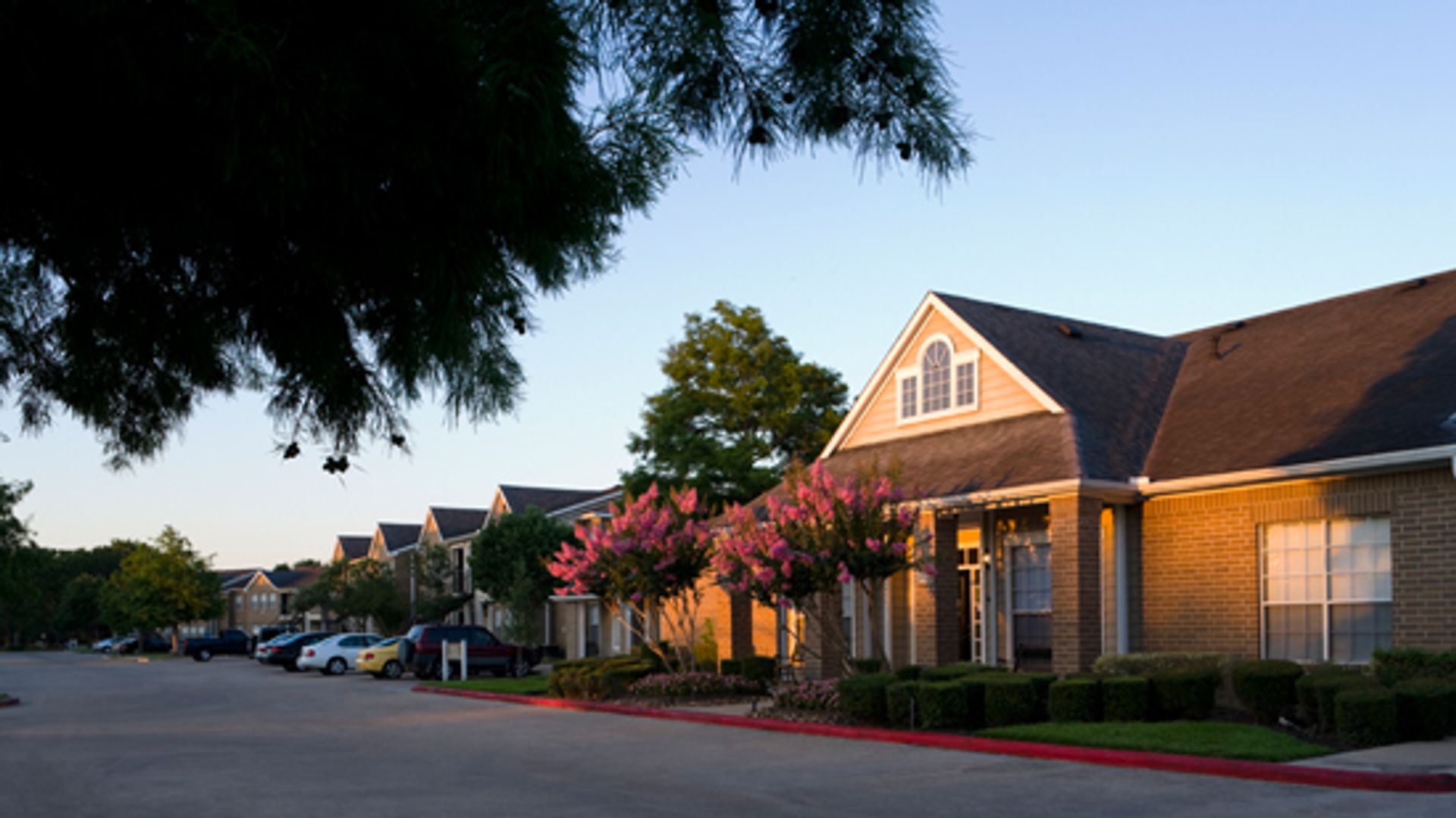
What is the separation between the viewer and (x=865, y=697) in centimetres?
1933

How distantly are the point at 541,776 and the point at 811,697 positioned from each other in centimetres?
690

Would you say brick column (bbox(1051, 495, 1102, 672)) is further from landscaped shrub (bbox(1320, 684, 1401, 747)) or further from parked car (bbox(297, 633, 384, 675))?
parked car (bbox(297, 633, 384, 675))

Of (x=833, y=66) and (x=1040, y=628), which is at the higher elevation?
(x=833, y=66)

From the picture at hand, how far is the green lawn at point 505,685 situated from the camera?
103 ft

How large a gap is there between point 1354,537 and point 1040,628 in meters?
6.30

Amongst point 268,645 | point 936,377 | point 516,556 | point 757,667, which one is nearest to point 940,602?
point 936,377

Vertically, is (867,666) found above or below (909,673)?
below

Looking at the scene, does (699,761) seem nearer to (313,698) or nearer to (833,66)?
(833,66)

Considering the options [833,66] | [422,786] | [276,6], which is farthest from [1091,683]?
[276,6]

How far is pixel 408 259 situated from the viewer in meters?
4.58

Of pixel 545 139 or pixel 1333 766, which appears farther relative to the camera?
pixel 1333 766

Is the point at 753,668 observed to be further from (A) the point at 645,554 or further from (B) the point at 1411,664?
(B) the point at 1411,664

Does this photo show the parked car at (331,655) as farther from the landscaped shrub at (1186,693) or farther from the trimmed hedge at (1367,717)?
the trimmed hedge at (1367,717)

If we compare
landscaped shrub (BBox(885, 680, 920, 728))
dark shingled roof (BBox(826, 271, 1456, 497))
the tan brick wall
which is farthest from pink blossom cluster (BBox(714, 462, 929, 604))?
the tan brick wall
